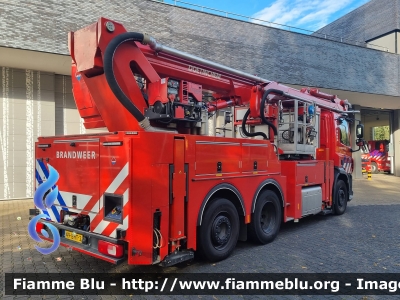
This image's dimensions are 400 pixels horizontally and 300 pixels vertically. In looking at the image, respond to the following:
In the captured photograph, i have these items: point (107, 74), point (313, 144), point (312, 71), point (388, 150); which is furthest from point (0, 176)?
point (388, 150)

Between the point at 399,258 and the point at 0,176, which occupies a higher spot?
the point at 0,176

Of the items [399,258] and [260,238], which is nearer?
[399,258]

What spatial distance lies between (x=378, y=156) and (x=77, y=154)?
27017mm

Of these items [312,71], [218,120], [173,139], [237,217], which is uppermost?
[312,71]

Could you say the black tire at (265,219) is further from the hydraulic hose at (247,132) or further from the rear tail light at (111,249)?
the rear tail light at (111,249)

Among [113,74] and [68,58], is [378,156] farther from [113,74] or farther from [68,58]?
[113,74]

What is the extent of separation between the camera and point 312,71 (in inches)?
614

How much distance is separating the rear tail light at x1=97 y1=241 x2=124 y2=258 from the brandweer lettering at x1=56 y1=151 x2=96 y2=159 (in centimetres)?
117

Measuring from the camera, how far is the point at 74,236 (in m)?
4.39

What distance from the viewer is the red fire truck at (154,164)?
390cm

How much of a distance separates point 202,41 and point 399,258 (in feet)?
33.1

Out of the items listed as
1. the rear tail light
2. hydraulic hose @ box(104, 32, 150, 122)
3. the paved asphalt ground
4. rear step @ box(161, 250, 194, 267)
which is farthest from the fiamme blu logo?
rear step @ box(161, 250, 194, 267)

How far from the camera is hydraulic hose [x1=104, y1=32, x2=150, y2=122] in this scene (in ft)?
14.2

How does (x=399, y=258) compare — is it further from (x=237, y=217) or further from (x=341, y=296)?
(x=237, y=217)
